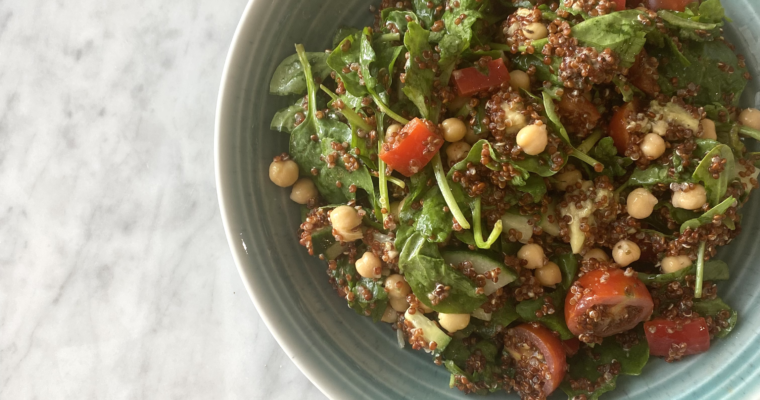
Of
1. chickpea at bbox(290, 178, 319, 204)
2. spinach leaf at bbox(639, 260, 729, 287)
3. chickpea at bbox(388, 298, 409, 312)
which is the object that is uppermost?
chickpea at bbox(290, 178, 319, 204)

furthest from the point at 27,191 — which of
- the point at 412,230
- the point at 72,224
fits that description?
the point at 412,230

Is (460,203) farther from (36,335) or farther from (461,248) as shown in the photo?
(36,335)

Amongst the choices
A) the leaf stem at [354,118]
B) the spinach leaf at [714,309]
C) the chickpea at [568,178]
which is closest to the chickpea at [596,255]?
the chickpea at [568,178]

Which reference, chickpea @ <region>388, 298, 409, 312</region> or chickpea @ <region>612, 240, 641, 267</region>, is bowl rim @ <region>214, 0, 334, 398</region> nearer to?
chickpea @ <region>388, 298, 409, 312</region>

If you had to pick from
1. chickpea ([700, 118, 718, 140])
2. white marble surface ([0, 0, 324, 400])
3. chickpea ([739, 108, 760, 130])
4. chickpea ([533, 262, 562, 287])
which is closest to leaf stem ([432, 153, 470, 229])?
chickpea ([533, 262, 562, 287])

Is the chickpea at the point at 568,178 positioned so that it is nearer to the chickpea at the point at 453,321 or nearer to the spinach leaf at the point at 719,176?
the spinach leaf at the point at 719,176

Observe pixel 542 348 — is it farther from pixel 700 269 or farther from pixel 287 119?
pixel 287 119

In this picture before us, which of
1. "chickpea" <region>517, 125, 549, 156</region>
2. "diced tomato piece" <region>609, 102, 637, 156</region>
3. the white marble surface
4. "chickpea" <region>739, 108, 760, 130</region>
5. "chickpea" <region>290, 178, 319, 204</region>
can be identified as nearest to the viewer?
"chickpea" <region>517, 125, 549, 156</region>
